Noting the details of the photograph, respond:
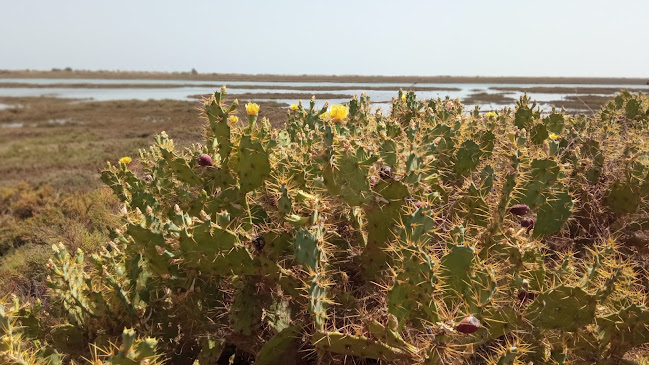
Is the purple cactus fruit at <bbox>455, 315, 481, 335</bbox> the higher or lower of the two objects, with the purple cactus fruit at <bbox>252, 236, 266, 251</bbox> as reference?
lower

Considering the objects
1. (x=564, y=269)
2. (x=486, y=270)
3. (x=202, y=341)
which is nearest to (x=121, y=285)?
(x=202, y=341)

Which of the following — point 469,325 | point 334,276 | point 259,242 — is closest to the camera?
point 469,325

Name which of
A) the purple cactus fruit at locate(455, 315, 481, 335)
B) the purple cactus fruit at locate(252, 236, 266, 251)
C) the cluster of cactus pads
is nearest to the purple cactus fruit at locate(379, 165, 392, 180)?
the cluster of cactus pads

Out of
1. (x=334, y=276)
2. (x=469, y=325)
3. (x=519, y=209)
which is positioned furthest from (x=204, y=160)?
(x=519, y=209)

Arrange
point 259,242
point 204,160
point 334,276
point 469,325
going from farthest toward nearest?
point 204,160 < point 334,276 < point 259,242 < point 469,325

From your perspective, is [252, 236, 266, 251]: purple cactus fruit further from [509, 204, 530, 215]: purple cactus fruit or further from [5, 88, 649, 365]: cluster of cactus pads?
[509, 204, 530, 215]: purple cactus fruit

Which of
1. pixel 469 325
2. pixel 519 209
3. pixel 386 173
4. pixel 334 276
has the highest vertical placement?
pixel 386 173

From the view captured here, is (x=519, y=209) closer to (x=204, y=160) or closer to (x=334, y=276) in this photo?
(x=334, y=276)

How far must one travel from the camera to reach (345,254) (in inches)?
89.4

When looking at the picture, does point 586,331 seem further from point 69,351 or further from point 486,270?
point 69,351

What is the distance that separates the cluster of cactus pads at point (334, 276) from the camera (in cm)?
169

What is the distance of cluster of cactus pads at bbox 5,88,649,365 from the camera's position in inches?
66.4

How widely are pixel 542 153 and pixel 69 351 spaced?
275 centimetres

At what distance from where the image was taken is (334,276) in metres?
2.15
